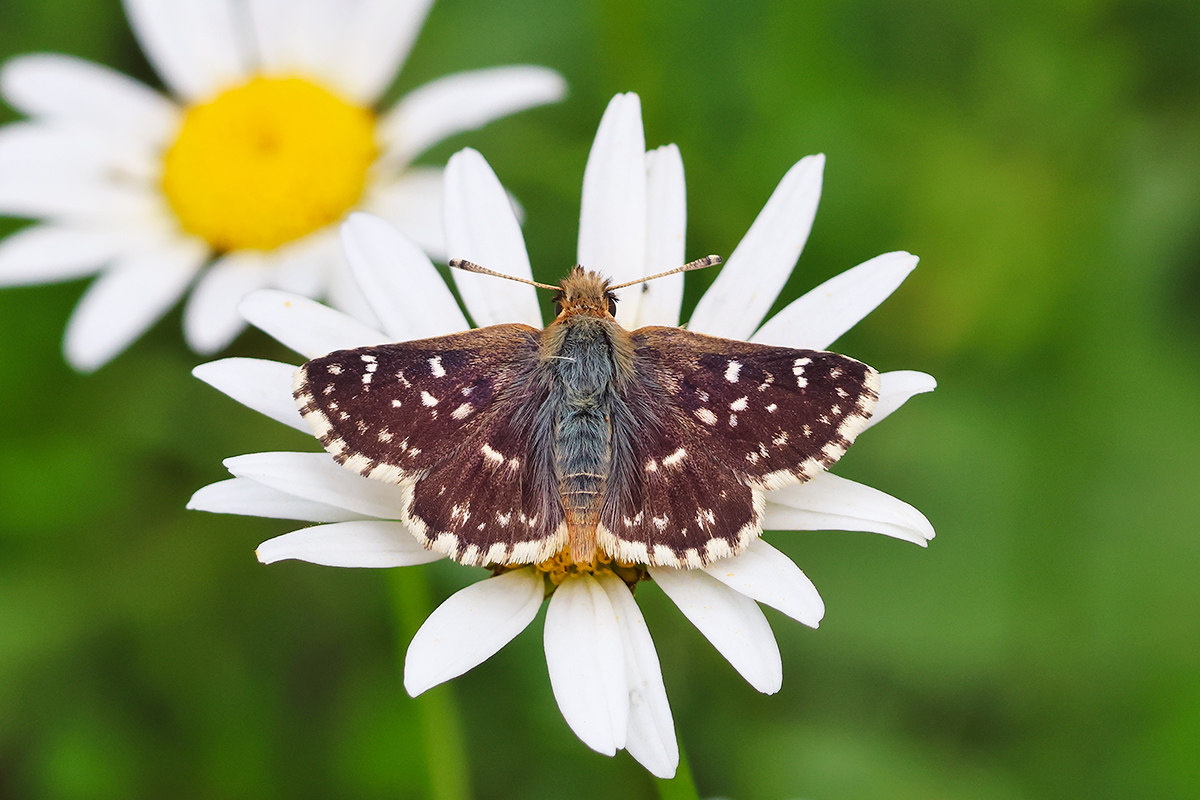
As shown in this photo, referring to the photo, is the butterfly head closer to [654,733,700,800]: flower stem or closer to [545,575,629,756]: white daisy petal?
[545,575,629,756]: white daisy petal

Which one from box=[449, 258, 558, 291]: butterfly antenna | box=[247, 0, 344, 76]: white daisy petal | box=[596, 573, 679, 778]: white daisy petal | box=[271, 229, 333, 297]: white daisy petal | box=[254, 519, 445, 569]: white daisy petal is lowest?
box=[596, 573, 679, 778]: white daisy petal

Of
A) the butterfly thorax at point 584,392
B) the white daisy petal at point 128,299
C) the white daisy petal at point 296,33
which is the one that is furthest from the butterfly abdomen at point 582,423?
the white daisy petal at point 296,33

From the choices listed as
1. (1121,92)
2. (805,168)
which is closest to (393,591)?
(805,168)

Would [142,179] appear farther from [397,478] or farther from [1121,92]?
[1121,92]

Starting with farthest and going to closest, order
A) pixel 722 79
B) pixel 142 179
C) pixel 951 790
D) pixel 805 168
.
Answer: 1. pixel 722 79
2. pixel 142 179
3. pixel 951 790
4. pixel 805 168

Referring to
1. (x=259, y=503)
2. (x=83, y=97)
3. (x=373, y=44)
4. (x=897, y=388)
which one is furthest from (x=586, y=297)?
(x=83, y=97)

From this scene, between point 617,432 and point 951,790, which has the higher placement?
point 617,432

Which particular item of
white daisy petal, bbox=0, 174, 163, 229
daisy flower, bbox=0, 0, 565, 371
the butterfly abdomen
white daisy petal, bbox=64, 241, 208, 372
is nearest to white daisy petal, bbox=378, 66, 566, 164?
daisy flower, bbox=0, 0, 565, 371
